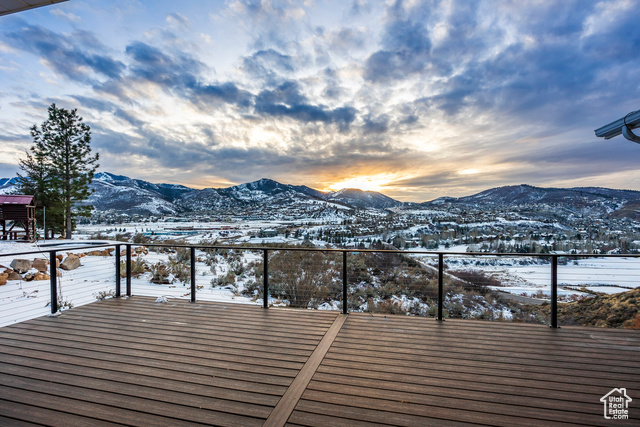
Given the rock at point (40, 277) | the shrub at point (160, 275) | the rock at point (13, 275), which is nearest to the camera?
the rock at point (13, 275)

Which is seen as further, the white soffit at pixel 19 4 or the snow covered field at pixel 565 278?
the snow covered field at pixel 565 278

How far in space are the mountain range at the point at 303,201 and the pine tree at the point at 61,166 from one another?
1601 millimetres

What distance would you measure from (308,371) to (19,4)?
349cm

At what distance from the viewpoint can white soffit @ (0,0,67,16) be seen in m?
1.89

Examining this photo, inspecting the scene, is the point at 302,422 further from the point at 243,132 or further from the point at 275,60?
the point at 243,132

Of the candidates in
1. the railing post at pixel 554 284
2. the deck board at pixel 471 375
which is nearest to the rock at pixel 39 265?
the deck board at pixel 471 375

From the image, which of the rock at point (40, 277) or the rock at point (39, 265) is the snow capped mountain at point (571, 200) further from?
the rock at point (39, 265)

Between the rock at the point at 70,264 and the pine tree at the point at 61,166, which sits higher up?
the pine tree at the point at 61,166

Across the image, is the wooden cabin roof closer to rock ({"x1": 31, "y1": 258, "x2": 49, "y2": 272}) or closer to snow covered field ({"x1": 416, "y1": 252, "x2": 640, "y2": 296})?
rock ({"x1": 31, "y1": 258, "x2": 49, "y2": 272})

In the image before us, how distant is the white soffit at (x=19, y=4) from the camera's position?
1.89 metres

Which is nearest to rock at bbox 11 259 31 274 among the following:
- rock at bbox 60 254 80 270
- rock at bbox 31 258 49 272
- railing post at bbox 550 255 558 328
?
rock at bbox 31 258 49 272

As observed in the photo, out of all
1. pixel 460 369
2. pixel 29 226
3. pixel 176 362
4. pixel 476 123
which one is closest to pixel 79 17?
pixel 176 362

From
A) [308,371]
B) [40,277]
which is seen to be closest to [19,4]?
[308,371]

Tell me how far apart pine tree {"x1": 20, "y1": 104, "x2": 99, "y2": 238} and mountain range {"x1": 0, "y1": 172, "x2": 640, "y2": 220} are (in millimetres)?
1601
